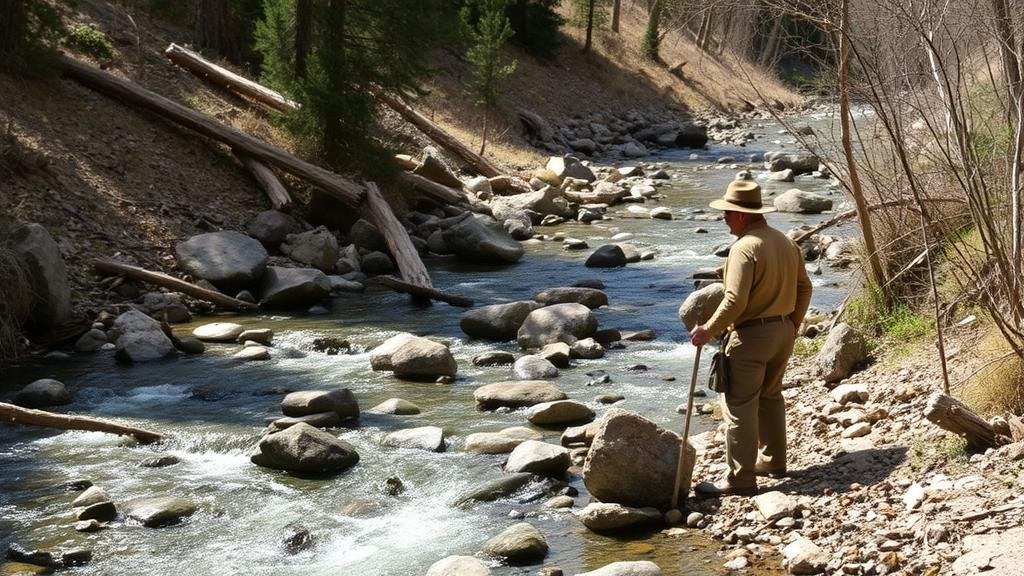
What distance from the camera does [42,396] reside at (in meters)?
10.0

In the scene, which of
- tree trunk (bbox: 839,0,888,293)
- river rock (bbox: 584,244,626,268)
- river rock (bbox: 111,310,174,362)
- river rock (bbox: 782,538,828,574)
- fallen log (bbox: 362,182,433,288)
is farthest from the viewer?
river rock (bbox: 584,244,626,268)

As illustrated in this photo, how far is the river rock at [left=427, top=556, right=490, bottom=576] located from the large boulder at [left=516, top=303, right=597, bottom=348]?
565 centimetres

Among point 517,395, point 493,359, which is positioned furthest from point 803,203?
point 517,395

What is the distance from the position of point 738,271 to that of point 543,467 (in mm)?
2121

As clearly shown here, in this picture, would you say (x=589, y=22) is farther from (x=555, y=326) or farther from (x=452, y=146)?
(x=555, y=326)

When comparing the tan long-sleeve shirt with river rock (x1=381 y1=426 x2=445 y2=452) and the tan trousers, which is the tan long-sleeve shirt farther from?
river rock (x1=381 y1=426 x2=445 y2=452)

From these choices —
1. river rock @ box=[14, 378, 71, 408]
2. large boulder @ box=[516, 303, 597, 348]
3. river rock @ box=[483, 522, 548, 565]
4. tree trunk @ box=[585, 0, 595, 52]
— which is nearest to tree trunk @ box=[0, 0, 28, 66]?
river rock @ box=[14, 378, 71, 408]

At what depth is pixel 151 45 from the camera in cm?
2203

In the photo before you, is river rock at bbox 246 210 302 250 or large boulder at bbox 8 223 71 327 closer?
large boulder at bbox 8 223 71 327

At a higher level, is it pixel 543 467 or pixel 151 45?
pixel 151 45

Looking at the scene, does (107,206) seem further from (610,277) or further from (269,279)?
(610,277)

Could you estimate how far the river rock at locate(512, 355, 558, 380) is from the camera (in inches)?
419

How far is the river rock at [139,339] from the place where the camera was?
11.6 m

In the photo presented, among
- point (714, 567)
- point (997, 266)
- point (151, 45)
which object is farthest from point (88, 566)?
point (151, 45)
